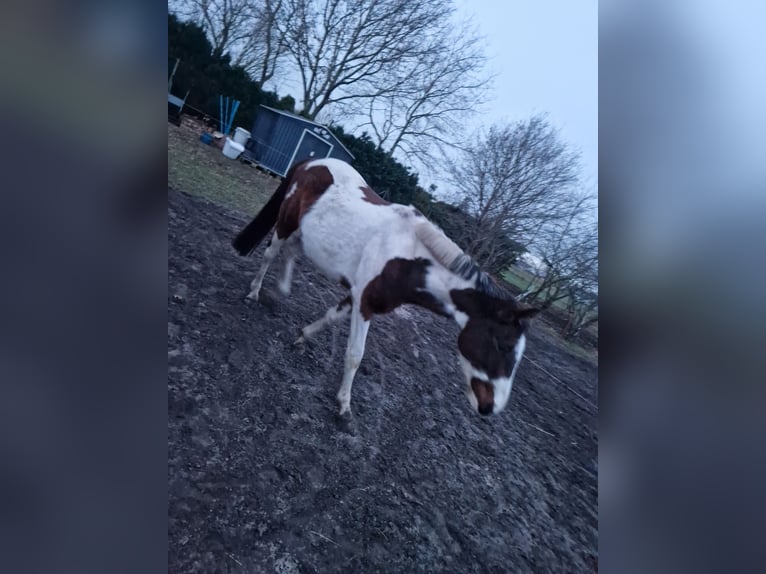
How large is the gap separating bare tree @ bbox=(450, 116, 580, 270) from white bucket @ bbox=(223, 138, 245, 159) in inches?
193

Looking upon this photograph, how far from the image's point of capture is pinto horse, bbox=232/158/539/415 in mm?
2105

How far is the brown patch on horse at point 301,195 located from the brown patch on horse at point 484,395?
5.80 feet

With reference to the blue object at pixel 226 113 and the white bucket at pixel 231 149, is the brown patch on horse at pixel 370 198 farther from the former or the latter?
the blue object at pixel 226 113

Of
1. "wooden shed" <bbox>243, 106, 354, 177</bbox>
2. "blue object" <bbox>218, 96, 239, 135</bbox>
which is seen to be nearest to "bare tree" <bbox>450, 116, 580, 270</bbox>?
"wooden shed" <bbox>243, 106, 354, 177</bbox>

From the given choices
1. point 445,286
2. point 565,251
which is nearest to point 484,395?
point 445,286

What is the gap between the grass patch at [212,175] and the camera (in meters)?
5.22

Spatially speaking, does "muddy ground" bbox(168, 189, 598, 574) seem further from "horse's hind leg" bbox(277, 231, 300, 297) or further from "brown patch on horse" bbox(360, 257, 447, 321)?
"brown patch on horse" bbox(360, 257, 447, 321)

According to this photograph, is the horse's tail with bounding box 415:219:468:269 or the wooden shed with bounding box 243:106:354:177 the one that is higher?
the horse's tail with bounding box 415:219:468:269

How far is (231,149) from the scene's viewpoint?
27.6ft

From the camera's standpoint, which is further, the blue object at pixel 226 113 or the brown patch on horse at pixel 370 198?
the blue object at pixel 226 113

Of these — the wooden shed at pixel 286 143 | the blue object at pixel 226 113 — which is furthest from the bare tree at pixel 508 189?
the blue object at pixel 226 113

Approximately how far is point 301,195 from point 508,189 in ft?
18.8
